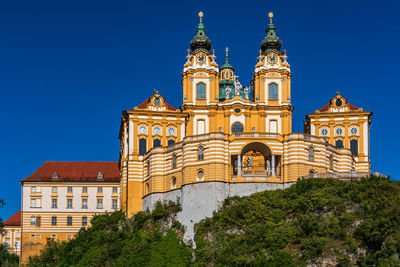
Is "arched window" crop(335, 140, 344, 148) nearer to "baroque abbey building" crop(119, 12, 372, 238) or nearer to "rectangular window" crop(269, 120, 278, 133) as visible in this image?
"baroque abbey building" crop(119, 12, 372, 238)

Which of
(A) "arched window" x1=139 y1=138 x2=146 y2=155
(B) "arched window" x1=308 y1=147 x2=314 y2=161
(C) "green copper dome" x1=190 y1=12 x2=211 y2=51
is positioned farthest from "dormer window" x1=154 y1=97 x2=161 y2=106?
(B) "arched window" x1=308 y1=147 x2=314 y2=161

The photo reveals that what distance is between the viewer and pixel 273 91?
328 ft

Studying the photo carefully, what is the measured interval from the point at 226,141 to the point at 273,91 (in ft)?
58.7

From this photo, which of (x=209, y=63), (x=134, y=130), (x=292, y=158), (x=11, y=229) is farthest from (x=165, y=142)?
(x=11, y=229)

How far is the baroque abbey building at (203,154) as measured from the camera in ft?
276

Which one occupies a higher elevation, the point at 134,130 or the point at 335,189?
the point at 134,130

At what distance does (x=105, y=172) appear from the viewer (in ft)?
363

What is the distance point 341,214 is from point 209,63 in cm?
3458

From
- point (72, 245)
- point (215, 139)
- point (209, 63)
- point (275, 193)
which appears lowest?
point (72, 245)

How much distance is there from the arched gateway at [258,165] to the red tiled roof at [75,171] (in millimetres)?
26739

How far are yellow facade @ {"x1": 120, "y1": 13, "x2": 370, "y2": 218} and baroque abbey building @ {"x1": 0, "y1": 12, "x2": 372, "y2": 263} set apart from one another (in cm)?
13

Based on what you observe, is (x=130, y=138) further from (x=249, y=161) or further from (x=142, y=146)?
(x=249, y=161)

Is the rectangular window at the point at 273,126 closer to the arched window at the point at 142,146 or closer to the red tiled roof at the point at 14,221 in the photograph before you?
the arched window at the point at 142,146

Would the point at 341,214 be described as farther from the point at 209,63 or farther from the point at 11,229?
the point at 11,229
